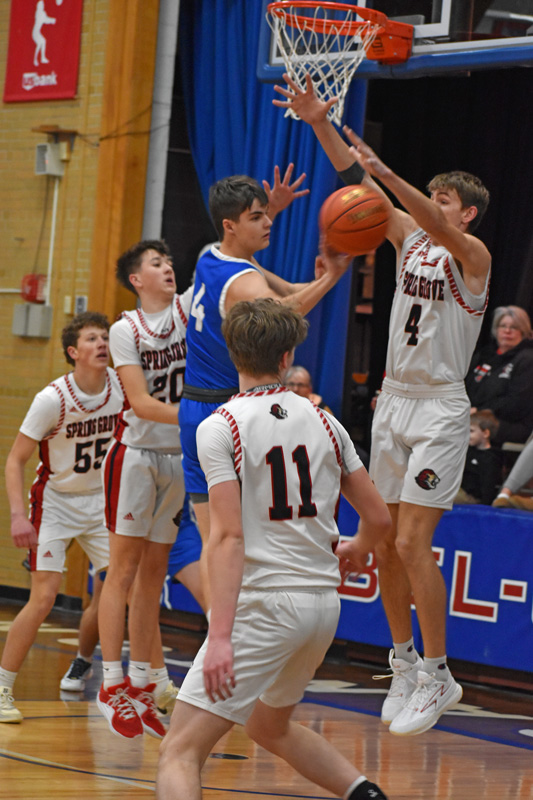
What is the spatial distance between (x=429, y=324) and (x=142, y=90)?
4655 mm

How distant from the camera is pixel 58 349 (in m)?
9.10

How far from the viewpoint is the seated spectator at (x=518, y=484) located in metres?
7.03

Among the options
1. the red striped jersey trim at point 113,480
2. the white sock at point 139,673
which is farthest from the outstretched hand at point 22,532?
the white sock at point 139,673

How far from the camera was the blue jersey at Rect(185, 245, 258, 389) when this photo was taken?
4.71m

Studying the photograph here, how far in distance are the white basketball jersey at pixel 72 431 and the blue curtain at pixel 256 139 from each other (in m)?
2.19

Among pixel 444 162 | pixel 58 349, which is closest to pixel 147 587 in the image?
pixel 58 349

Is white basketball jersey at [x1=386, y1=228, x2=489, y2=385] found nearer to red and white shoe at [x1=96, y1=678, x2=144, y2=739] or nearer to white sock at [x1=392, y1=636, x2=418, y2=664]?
white sock at [x1=392, y1=636, x2=418, y2=664]

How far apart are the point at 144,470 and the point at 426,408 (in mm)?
1314

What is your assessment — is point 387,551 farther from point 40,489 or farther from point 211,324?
point 40,489

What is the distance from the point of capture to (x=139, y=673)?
5.34 m

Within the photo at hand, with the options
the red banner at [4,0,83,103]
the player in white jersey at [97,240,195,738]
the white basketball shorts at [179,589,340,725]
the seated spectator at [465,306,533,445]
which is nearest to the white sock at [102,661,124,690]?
the player in white jersey at [97,240,195,738]

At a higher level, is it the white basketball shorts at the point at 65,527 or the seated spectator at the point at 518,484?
the seated spectator at the point at 518,484

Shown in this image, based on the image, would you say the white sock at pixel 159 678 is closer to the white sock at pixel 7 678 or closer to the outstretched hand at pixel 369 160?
the white sock at pixel 7 678

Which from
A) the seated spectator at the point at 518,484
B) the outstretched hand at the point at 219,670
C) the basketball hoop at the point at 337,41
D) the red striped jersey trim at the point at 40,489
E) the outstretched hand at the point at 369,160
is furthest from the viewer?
the seated spectator at the point at 518,484
